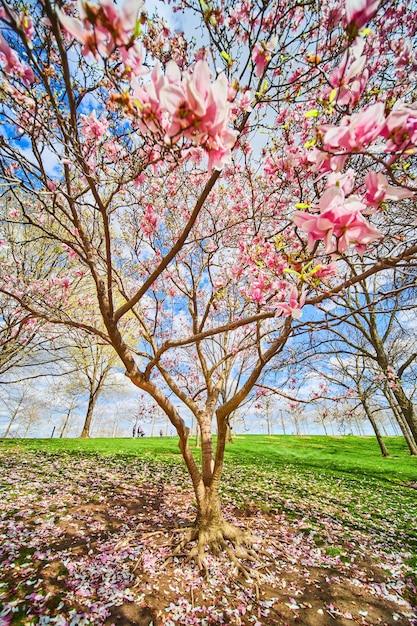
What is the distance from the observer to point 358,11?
1066 millimetres

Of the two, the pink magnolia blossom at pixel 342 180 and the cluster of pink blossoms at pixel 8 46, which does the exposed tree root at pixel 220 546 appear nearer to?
the pink magnolia blossom at pixel 342 180

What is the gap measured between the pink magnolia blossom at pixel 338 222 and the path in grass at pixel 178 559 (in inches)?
143

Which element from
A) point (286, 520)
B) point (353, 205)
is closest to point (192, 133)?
point (353, 205)

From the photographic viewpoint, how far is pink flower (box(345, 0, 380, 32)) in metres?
1.05

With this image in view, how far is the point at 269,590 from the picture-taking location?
123 inches

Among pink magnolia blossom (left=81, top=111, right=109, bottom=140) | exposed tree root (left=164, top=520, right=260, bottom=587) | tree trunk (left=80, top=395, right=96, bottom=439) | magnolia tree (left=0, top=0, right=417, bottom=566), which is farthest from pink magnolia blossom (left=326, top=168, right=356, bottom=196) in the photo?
tree trunk (left=80, top=395, right=96, bottom=439)

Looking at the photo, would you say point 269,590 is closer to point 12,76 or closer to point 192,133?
point 192,133

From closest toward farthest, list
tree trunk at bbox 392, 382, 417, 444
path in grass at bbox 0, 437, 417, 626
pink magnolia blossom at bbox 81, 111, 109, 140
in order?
pink magnolia blossom at bbox 81, 111, 109, 140
path in grass at bbox 0, 437, 417, 626
tree trunk at bbox 392, 382, 417, 444

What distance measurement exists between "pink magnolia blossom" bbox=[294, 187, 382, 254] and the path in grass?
3.62 m

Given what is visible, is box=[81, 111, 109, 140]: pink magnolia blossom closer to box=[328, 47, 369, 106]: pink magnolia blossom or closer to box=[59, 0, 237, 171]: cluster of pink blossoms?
box=[59, 0, 237, 171]: cluster of pink blossoms

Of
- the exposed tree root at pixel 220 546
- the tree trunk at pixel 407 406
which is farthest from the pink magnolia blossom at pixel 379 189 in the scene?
the tree trunk at pixel 407 406

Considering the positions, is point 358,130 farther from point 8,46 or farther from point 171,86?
point 8,46

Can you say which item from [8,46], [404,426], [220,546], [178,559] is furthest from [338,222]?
[404,426]

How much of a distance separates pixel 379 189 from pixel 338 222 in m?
0.28
